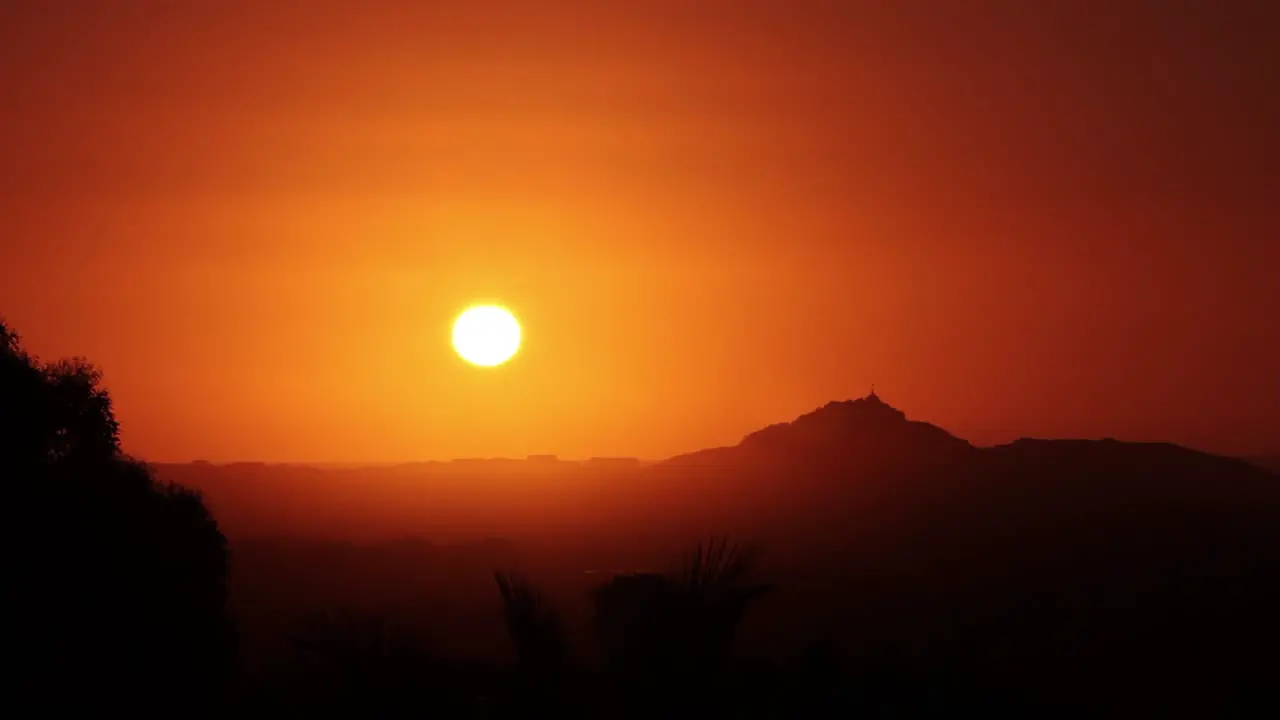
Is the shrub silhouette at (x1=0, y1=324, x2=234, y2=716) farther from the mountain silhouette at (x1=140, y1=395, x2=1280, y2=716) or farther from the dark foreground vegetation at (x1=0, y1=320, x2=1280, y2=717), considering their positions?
the mountain silhouette at (x1=140, y1=395, x2=1280, y2=716)

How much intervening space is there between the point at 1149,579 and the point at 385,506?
409 feet

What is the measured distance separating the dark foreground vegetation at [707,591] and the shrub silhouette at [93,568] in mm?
55

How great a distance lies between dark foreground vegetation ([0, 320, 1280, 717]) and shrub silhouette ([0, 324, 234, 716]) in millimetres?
55

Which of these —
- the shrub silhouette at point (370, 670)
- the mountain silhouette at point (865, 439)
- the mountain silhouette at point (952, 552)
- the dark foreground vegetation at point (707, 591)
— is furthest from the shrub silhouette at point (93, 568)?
the mountain silhouette at point (865, 439)

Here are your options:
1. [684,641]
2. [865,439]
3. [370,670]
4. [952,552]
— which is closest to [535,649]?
[684,641]

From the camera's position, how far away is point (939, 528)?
86312 mm

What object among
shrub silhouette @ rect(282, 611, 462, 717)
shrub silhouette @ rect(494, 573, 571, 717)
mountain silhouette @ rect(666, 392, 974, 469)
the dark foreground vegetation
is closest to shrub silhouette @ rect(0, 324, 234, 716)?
the dark foreground vegetation

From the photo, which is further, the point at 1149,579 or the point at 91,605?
the point at 1149,579

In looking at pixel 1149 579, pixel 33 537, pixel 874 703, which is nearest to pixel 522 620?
pixel 874 703

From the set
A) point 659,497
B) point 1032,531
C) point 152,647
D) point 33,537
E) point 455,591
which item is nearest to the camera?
point 33,537

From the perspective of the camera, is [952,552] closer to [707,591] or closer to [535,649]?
[707,591]

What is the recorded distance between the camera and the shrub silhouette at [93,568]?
72.6 feet

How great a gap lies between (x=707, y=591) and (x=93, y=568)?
51.6 ft

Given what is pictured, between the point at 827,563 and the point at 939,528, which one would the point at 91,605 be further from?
the point at 939,528
